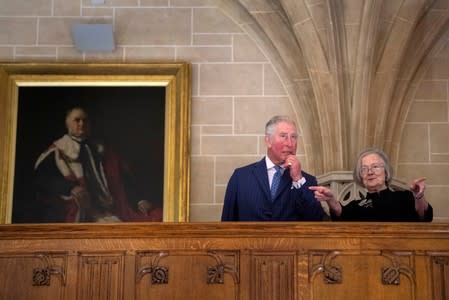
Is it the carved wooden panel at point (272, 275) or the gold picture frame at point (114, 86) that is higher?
the gold picture frame at point (114, 86)

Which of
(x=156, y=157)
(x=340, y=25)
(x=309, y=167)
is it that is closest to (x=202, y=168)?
(x=156, y=157)

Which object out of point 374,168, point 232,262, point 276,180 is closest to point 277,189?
point 276,180

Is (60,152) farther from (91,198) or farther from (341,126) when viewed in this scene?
(341,126)

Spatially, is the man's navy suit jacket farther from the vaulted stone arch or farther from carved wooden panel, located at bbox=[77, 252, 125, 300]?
the vaulted stone arch

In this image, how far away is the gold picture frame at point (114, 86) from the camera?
27.4ft

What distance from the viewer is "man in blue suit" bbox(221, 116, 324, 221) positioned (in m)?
5.84

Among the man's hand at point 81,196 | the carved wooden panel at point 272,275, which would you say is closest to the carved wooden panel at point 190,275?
the carved wooden panel at point 272,275

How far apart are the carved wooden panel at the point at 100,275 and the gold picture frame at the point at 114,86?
2.95 m

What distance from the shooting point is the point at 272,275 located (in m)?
5.27

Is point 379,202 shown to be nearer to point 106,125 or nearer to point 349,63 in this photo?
point 349,63

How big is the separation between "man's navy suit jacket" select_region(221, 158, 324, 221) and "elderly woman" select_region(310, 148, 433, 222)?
164mm

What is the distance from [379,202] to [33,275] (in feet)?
7.03

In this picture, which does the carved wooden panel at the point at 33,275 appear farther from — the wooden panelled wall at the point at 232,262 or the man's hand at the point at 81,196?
the man's hand at the point at 81,196

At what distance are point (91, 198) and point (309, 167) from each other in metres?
1.98
